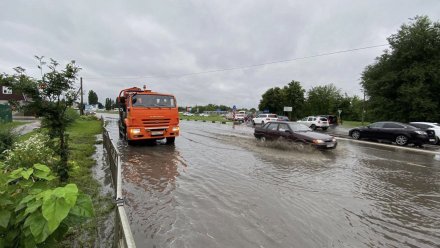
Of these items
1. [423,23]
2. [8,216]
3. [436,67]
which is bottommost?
[8,216]

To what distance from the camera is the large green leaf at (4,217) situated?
191 centimetres

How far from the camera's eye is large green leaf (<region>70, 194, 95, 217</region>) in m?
2.01

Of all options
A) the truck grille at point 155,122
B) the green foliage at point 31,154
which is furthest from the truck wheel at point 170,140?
the green foliage at point 31,154

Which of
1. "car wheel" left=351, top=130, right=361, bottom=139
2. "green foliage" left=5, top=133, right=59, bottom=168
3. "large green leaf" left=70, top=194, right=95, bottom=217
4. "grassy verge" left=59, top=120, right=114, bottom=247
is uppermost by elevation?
"large green leaf" left=70, top=194, right=95, bottom=217

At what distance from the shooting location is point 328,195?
6.23m

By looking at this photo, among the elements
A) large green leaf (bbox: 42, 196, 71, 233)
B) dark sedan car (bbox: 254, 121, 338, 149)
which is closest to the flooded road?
dark sedan car (bbox: 254, 121, 338, 149)

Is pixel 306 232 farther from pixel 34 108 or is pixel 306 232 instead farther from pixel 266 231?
pixel 34 108

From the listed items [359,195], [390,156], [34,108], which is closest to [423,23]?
[390,156]

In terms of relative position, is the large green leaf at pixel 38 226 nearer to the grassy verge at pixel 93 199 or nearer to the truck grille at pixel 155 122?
the grassy verge at pixel 93 199

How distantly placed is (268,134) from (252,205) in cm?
915

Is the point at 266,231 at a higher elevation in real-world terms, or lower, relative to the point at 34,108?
lower

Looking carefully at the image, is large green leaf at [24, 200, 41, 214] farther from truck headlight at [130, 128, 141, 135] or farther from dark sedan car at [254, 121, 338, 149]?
dark sedan car at [254, 121, 338, 149]

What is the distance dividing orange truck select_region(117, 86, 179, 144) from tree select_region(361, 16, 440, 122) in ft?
81.8

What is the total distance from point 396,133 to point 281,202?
14692 millimetres
